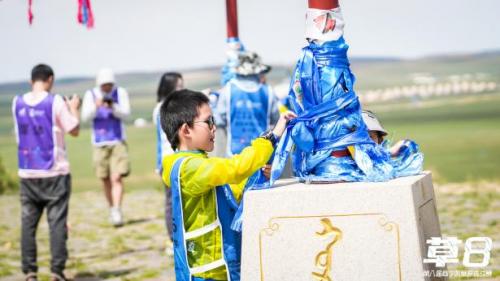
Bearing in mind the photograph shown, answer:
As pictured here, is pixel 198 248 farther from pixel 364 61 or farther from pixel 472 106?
pixel 364 61

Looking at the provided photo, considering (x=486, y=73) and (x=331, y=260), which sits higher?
(x=331, y=260)

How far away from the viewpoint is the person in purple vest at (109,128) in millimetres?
9109

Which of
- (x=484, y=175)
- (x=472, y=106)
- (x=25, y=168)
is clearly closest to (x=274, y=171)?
(x=25, y=168)

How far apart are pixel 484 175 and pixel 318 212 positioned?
953cm

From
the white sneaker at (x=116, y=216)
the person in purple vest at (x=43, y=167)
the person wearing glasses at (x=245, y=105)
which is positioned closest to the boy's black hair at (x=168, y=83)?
the person wearing glasses at (x=245, y=105)

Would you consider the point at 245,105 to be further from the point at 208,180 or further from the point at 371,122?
the point at 208,180

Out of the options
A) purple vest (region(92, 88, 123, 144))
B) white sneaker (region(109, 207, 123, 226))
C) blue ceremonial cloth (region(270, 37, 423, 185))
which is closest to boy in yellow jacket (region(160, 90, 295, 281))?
blue ceremonial cloth (region(270, 37, 423, 185))

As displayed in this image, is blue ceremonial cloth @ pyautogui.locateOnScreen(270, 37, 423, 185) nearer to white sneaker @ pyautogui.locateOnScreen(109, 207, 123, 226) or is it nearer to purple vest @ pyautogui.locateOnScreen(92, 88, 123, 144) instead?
purple vest @ pyautogui.locateOnScreen(92, 88, 123, 144)

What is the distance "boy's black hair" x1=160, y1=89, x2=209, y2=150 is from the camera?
3.78 m

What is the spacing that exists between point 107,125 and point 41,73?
2991 mm

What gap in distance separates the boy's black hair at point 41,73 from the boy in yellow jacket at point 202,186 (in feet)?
8.77

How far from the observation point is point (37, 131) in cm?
627

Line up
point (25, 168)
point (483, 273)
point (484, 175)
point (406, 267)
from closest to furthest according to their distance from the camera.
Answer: point (406, 267) → point (483, 273) → point (25, 168) → point (484, 175)

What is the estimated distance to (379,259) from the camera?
345 centimetres
